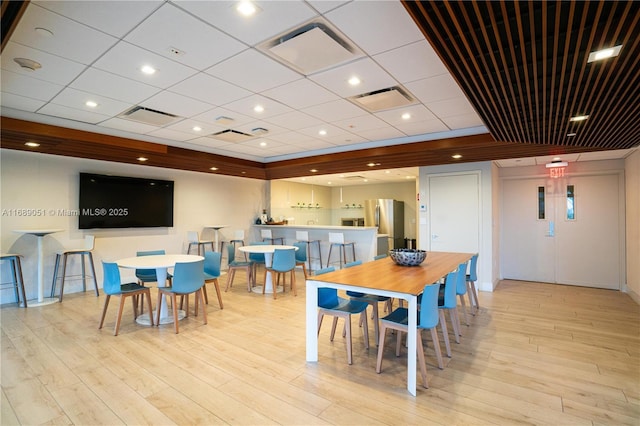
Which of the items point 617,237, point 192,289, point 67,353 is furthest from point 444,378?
point 617,237

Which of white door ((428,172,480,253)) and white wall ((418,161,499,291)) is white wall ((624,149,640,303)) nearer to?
white wall ((418,161,499,291))

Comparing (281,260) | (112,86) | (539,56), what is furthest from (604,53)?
(281,260)

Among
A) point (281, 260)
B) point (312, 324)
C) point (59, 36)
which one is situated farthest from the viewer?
point (281, 260)

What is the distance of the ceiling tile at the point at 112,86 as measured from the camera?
3109mm

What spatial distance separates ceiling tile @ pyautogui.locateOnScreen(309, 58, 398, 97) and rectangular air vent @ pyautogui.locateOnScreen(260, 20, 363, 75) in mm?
122

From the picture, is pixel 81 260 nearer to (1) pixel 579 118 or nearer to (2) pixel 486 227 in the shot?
(2) pixel 486 227

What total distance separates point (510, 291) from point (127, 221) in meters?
7.45

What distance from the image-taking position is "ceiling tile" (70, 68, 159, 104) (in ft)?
10.2

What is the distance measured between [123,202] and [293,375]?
5.35 meters

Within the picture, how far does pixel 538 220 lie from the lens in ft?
21.6

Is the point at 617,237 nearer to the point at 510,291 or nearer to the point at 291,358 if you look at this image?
the point at 510,291

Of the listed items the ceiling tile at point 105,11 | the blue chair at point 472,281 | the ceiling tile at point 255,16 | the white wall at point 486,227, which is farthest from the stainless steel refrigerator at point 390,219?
the ceiling tile at point 105,11

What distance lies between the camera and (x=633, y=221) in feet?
16.9

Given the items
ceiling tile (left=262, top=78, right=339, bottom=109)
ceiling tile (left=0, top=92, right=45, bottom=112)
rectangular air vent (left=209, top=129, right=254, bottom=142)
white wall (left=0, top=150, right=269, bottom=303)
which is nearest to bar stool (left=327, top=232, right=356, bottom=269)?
white wall (left=0, top=150, right=269, bottom=303)
